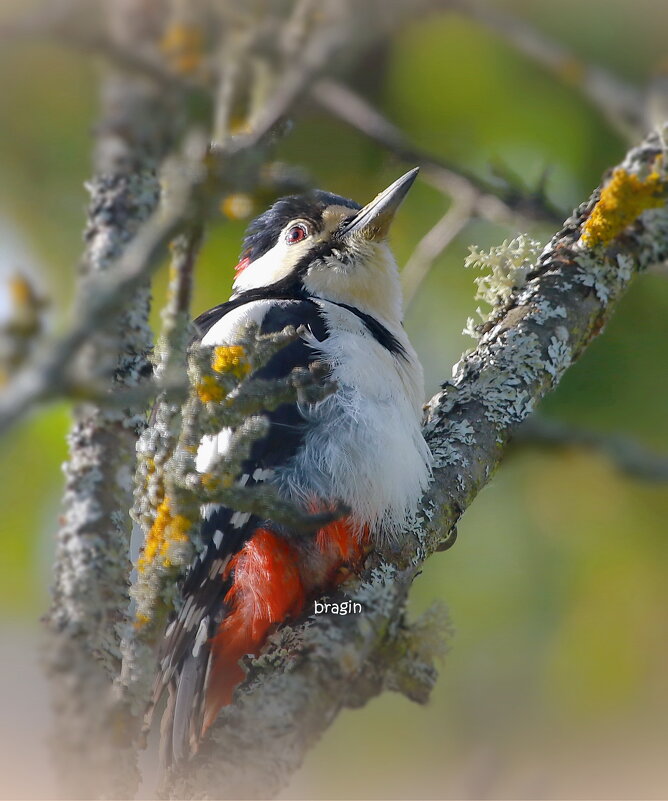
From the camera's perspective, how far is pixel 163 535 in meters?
1.22

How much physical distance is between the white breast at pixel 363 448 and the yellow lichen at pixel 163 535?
1.90 ft

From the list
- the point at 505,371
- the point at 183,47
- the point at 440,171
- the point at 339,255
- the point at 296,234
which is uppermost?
the point at 440,171

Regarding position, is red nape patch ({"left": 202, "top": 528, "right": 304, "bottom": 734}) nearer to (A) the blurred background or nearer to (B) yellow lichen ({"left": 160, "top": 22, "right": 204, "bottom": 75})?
(A) the blurred background

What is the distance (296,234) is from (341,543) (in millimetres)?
941

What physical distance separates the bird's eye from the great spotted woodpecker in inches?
13.4

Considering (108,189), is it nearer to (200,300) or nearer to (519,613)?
(200,300)

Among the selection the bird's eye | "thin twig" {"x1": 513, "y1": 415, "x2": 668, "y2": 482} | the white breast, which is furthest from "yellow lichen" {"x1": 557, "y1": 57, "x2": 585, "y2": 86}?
the white breast

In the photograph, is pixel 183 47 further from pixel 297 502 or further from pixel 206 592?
pixel 206 592

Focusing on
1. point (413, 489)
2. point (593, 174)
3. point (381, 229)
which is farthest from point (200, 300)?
point (593, 174)

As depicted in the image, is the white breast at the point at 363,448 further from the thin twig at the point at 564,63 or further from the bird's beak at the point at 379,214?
the thin twig at the point at 564,63

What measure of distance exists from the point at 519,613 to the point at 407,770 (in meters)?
0.72

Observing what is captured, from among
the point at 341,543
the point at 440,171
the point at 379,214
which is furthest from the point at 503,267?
the point at 341,543

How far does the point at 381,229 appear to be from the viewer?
7.58 ft

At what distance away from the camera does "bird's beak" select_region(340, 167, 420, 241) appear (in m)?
2.23
